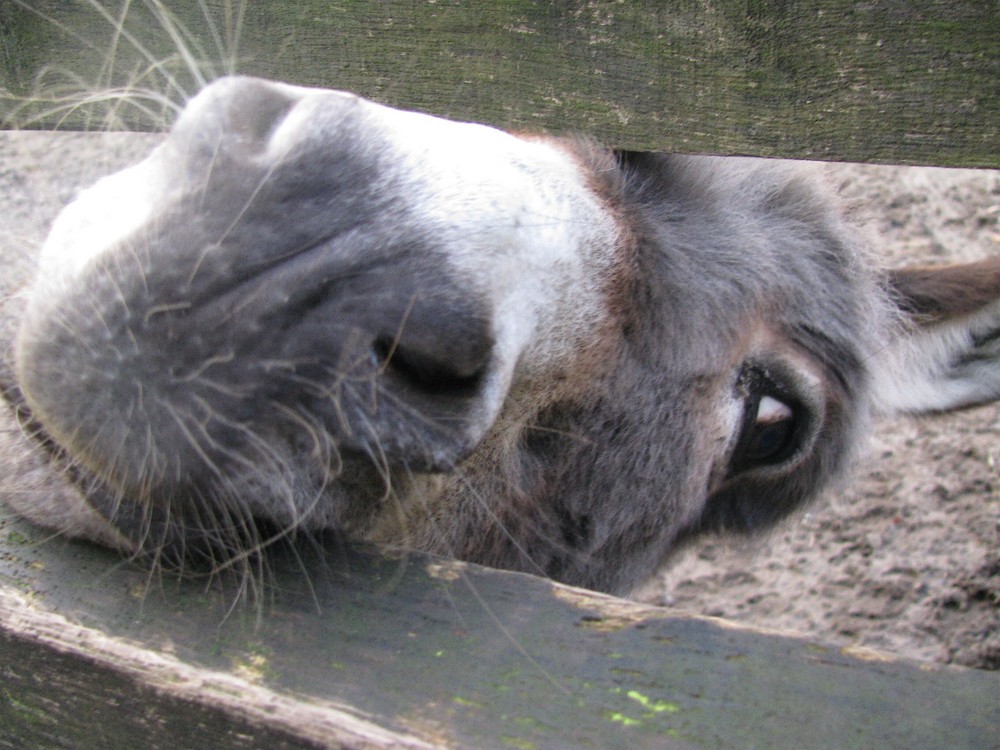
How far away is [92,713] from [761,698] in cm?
73

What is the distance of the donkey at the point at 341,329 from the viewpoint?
105 cm

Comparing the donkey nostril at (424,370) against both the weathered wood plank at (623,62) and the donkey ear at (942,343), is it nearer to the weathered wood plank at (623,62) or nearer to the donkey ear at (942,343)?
the weathered wood plank at (623,62)

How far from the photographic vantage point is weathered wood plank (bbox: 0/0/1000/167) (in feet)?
3.85

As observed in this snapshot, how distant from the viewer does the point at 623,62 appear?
133 centimetres

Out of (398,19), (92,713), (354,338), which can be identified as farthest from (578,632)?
(398,19)

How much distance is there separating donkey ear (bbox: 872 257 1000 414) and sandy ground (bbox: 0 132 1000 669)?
25cm

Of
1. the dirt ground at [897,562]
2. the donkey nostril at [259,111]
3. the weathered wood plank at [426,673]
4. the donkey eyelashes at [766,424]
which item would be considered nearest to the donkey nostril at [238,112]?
the donkey nostril at [259,111]

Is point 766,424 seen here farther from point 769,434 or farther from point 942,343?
point 942,343

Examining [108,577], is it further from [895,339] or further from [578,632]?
[895,339]

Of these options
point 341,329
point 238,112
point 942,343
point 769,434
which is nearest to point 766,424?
point 769,434

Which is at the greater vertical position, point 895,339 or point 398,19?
point 398,19

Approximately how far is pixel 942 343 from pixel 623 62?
131cm

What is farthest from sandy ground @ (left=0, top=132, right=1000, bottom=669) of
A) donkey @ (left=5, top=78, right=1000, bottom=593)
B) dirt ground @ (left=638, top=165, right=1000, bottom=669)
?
donkey @ (left=5, top=78, right=1000, bottom=593)

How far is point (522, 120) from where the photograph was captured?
1.43 metres
